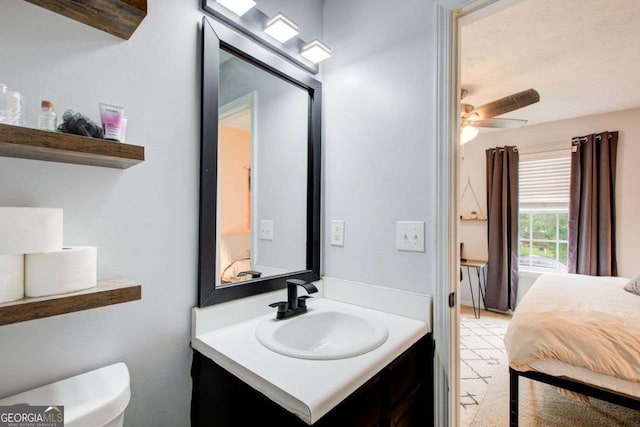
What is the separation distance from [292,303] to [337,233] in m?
0.41

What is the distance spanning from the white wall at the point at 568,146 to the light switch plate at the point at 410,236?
1.72m

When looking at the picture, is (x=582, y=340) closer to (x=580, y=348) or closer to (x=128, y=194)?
(x=580, y=348)

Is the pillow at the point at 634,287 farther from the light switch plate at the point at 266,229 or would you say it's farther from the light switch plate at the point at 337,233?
the light switch plate at the point at 266,229

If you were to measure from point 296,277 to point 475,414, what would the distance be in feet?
5.15

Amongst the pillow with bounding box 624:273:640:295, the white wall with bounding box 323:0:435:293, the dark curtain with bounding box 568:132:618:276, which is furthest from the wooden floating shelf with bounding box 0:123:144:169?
the dark curtain with bounding box 568:132:618:276

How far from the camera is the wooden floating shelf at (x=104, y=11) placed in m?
0.70

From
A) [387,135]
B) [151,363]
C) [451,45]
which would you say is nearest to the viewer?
[151,363]

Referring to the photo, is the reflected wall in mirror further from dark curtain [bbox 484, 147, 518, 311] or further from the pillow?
dark curtain [bbox 484, 147, 518, 311]

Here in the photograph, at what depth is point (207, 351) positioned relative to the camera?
2.97 feet

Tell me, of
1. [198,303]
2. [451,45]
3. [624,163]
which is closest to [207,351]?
[198,303]

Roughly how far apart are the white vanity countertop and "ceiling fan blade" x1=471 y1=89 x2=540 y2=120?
1.82m

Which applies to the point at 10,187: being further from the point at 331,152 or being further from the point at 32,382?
the point at 331,152

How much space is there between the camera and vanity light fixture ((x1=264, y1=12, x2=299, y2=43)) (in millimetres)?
1136

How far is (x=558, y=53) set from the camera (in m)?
2.00
